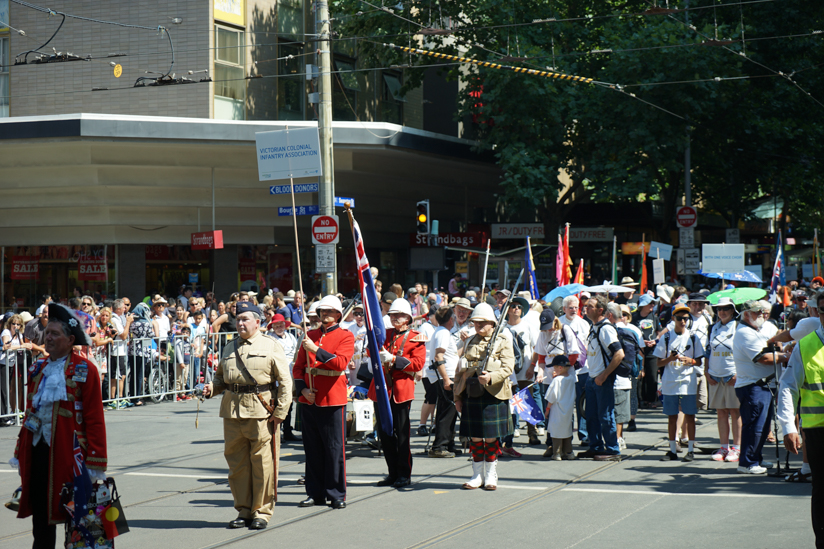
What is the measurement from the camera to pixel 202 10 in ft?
73.3

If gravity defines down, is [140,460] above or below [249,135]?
below

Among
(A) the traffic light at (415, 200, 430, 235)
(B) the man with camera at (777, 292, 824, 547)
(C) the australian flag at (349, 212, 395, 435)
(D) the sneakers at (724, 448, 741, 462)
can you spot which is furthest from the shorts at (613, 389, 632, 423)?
(A) the traffic light at (415, 200, 430, 235)

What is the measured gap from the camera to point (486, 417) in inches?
337

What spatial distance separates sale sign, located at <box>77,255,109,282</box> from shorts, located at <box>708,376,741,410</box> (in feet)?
61.7

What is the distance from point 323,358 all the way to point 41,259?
→ 1984cm

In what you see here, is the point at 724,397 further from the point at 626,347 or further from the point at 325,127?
the point at 325,127

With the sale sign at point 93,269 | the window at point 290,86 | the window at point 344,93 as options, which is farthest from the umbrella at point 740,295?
the sale sign at point 93,269

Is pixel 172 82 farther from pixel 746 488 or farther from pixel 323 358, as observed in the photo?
pixel 746 488

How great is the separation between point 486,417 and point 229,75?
55.8 feet

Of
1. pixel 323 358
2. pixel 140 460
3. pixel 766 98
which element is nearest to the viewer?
pixel 323 358

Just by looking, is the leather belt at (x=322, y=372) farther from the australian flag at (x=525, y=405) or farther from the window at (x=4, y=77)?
the window at (x=4, y=77)

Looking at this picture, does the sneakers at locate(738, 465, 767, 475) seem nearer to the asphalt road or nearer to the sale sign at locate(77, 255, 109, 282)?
the asphalt road

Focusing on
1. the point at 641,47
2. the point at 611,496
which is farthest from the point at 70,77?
the point at 611,496

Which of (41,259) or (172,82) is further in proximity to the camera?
(41,259)
